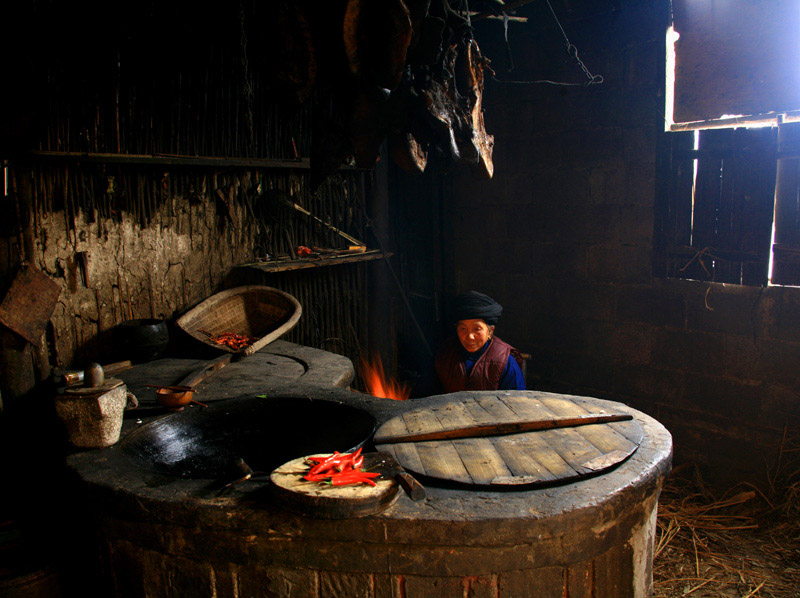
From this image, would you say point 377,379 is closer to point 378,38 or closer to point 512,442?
point 512,442

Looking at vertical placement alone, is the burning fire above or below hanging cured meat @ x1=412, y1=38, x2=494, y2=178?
below

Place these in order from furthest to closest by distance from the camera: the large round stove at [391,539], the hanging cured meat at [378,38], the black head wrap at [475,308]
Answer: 1. the black head wrap at [475,308]
2. the hanging cured meat at [378,38]
3. the large round stove at [391,539]

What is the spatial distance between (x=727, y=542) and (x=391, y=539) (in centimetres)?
329

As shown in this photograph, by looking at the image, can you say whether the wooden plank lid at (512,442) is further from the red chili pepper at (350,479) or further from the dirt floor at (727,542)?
the dirt floor at (727,542)

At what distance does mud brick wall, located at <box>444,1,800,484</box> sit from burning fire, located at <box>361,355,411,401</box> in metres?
1.53

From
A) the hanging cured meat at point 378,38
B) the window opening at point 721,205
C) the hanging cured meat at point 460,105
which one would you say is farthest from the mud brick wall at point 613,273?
the hanging cured meat at point 378,38

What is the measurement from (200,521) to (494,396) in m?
1.60

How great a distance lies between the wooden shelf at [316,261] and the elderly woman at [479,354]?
73.0 inches

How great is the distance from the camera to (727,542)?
13.0 ft

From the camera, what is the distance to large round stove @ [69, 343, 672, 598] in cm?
188

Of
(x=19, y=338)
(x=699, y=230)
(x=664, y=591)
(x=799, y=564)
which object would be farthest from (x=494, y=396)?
(x=19, y=338)

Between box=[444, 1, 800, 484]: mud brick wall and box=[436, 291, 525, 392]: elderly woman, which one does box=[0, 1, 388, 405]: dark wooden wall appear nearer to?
box=[436, 291, 525, 392]: elderly woman

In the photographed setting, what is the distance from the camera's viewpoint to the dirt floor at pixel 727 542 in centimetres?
353

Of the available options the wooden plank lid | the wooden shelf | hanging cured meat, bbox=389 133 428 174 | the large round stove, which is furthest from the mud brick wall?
hanging cured meat, bbox=389 133 428 174
